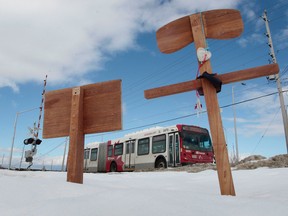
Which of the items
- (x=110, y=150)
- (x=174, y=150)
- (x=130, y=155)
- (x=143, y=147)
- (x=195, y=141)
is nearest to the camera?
(x=174, y=150)

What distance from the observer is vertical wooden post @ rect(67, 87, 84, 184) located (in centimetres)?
333

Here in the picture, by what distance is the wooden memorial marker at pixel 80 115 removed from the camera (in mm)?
3373

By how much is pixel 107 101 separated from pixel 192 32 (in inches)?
56.6

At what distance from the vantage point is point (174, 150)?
13883 millimetres

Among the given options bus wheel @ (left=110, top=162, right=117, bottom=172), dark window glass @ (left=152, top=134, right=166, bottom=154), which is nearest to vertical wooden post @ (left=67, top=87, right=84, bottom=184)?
dark window glass @ (left=152, top=134, right=166, bottom=154)

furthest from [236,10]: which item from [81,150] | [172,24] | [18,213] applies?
[18,213]

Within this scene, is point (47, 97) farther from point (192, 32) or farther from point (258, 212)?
point (258, 212)

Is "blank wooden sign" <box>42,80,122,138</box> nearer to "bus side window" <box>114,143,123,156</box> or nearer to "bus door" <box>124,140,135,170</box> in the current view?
"bus door" <box>124,140,135,170</box>

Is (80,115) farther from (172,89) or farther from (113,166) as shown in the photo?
(113,166)

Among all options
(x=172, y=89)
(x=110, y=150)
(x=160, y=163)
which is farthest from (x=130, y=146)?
(x=172, y=89)

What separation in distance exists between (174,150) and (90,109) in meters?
10.9

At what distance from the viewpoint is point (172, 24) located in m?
3.35

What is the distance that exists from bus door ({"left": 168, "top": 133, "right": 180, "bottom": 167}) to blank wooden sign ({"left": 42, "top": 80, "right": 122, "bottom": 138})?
10.6 metres

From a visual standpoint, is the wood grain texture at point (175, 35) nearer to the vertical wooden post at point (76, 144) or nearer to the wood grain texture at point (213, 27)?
the wood grain texture at point (213, 27)
